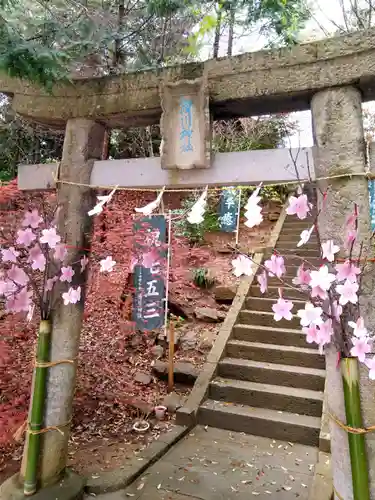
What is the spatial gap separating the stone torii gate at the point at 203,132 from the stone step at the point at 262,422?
220 cm

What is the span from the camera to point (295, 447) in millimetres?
4430

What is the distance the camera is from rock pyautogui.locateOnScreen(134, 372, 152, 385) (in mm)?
5667

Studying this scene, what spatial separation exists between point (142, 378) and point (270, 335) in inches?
83.2

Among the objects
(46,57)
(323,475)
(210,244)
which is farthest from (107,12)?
(210,244)

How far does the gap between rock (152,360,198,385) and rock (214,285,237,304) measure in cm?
187

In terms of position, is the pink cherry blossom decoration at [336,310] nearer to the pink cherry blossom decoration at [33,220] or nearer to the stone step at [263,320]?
the pink cherry blossom decoration at [33,220]

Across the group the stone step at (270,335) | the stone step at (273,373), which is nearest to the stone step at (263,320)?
the stone step at (270,335)

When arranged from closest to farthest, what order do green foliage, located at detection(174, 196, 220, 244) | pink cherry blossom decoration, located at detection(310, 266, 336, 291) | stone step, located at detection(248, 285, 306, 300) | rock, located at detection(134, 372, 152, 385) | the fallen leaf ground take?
pink cherry blossom decoration, located at detection(310, 266, 336, 291), the fallen leaf ground, rock, located at detection(134, 372, 152, 385), stone step, located at detection(248, 285, 306, 300), green foliage, located at detection(174, 196, 220, 244)

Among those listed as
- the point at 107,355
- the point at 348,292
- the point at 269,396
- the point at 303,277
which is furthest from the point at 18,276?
the point at 269,396

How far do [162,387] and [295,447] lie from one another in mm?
2110

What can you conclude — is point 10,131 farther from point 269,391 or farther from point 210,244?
point 269,391

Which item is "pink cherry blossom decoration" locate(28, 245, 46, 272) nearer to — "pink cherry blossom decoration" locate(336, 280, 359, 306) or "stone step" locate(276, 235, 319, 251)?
"pink cherry blossom decoration" locate(336, 280, 359, 306)

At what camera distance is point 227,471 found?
3904mm

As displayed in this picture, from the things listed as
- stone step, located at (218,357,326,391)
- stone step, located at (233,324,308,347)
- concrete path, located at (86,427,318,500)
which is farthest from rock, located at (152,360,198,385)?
concrete path, located at (86,427,318,500)
